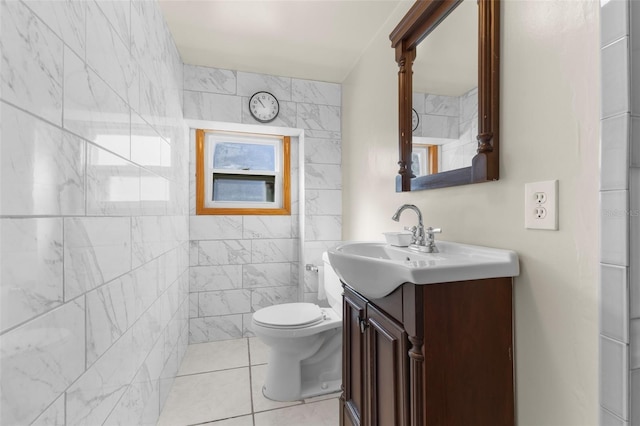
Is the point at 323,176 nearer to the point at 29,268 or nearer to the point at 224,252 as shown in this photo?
the point at 224,252

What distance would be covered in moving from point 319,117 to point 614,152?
82.9 inches

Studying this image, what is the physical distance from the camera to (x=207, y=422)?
5.18 ft

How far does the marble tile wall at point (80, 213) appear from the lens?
2.05 feet

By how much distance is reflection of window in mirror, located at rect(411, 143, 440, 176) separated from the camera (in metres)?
1.33

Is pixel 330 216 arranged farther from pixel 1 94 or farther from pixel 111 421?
pixel 1 94

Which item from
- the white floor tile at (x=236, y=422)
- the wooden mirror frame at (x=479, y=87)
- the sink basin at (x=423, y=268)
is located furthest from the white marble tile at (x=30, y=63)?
the white floor tile at (x=236, y=422)

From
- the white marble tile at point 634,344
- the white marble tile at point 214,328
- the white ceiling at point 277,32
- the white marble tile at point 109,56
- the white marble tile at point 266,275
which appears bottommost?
the white marble tile at point 214,328

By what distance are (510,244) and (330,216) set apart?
1.70 metres

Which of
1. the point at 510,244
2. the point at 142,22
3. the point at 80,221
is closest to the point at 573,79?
the point at 510,244

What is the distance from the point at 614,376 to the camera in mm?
663

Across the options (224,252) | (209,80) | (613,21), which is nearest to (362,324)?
(613,21)

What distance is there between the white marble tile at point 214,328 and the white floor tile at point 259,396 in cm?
59

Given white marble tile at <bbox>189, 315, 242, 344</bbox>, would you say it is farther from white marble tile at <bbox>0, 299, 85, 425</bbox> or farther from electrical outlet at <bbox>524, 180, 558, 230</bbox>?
electrical outlet at <bbox>524, 180, 558, 230</bbox>

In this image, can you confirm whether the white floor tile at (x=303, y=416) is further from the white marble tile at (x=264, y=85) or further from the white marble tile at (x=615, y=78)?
the white marble tile at (x=264, y=85)
